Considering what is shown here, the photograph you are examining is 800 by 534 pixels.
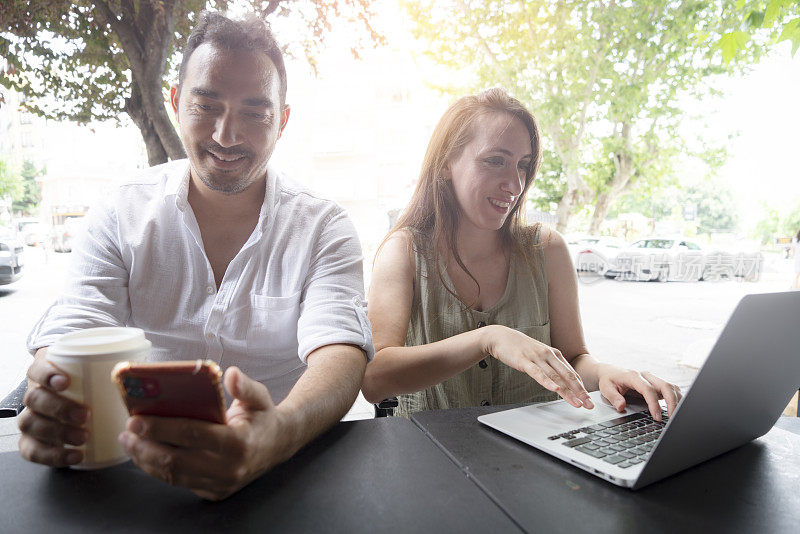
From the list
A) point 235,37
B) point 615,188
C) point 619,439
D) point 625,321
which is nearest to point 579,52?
point 615,188

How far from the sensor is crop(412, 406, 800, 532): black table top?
57cm

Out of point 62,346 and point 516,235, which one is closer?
point 62,346

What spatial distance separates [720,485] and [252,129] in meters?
1.14

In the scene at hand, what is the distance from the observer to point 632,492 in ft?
2.08

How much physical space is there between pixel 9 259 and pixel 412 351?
4.90 meters

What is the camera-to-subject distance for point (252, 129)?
48.8 inches

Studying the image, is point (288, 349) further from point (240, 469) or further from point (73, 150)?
point (73, 150)

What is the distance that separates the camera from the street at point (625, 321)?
3.84 m

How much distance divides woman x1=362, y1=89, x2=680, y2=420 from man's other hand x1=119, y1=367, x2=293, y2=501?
2.28 feet

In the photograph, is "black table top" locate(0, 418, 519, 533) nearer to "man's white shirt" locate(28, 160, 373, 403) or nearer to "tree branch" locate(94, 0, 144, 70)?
"man's white shirt" locate(28, 160, 373, 403)

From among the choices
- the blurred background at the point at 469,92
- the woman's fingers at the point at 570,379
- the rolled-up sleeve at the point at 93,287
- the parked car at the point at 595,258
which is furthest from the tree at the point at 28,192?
the parked car at the point at 595,258

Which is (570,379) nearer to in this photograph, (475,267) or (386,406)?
(386,406)

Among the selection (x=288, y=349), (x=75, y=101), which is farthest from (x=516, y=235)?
(x=75, y=101)

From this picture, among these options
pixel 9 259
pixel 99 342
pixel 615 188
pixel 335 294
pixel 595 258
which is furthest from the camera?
pixel 595 258
